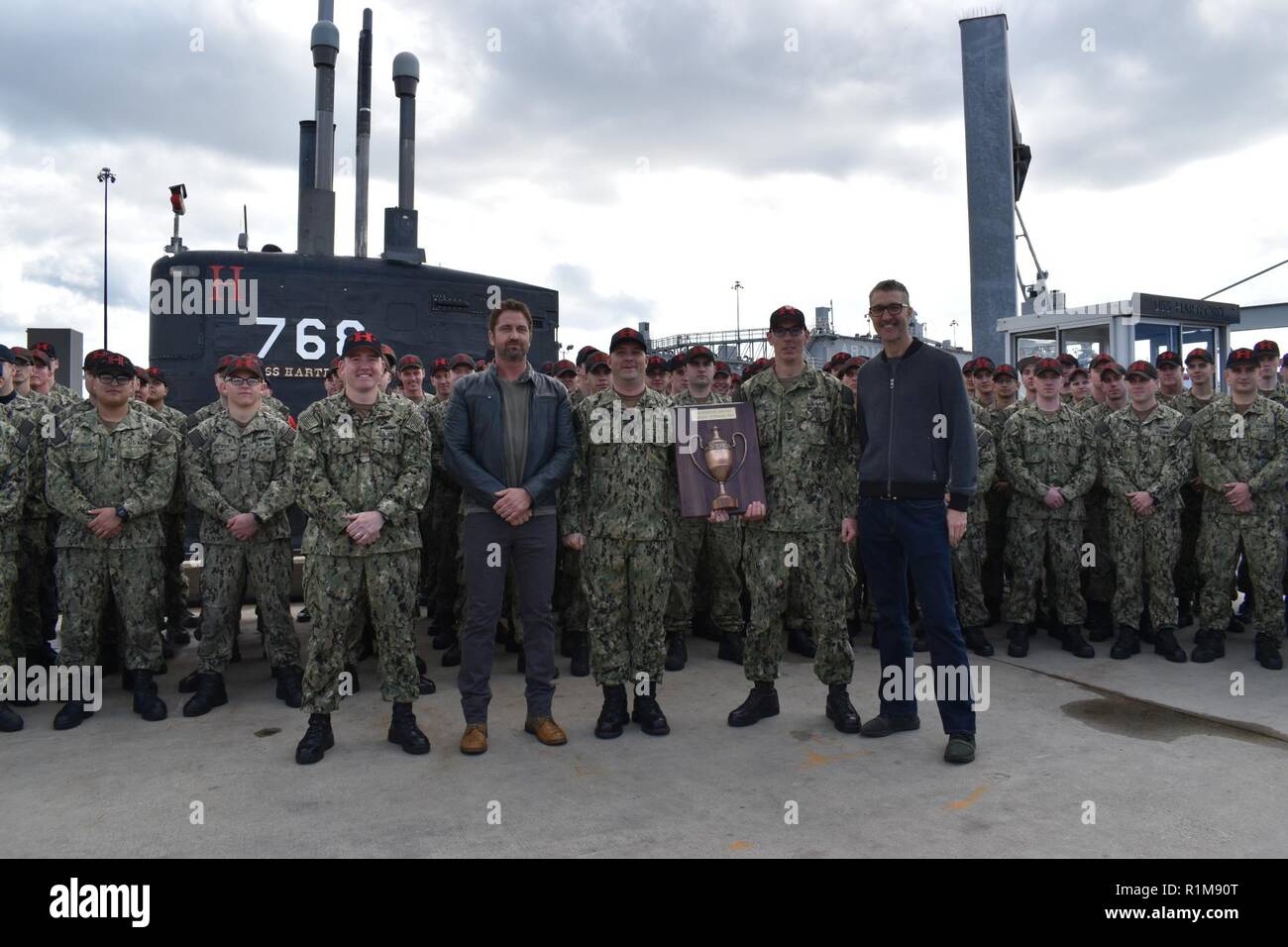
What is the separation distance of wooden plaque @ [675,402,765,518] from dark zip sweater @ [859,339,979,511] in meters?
0.54

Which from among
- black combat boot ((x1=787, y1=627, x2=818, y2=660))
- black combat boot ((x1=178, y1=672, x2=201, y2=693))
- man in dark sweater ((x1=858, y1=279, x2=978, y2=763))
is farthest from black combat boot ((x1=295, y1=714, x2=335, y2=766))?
black combat boot ((x1=787, y1=627, x2=818, y2=660))

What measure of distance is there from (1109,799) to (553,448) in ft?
8.67

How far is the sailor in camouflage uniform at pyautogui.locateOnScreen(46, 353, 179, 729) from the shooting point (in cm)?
423

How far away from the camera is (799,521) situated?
3924mm

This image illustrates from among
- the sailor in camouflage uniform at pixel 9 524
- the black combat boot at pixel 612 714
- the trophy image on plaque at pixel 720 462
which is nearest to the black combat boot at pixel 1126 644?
the trophy image on plaque at pixel 720 462

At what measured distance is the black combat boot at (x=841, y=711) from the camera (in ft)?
12.7

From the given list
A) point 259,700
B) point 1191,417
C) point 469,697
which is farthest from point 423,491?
point 1191,417

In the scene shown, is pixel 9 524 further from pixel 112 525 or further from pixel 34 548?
pixel 34 548

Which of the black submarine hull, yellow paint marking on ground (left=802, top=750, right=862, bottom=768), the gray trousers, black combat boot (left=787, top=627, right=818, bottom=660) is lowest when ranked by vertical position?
yellow paint marking on ground (left=802, top=750, right=862, bottom=768)

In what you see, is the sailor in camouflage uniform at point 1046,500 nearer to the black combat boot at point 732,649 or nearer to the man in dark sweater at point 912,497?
the black combat boot at point 732,649

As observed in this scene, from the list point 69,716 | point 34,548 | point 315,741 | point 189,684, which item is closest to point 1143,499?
point 315,741

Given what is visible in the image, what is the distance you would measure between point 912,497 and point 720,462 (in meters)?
0.86

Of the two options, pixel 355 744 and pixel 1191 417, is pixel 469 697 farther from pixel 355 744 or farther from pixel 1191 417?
pixel 1191 417

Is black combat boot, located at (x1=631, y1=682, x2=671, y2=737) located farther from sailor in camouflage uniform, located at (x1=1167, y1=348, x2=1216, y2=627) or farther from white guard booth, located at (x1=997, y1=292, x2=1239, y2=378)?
white guard booth, located at (x1=997, y1=292, x2=1239, y2=378)
